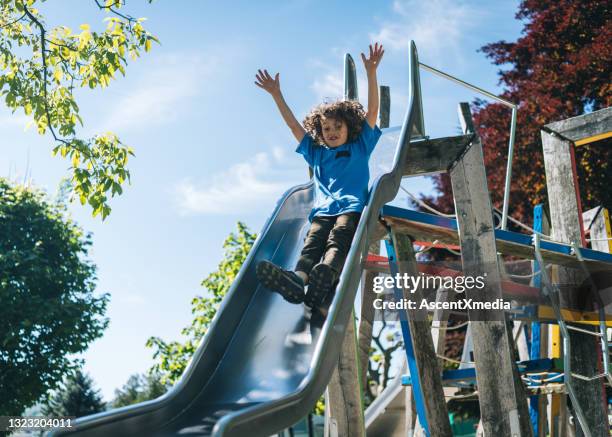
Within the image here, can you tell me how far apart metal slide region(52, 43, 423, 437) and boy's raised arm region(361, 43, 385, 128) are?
0.29 meters

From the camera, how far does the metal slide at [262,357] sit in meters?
Answer: 3.63

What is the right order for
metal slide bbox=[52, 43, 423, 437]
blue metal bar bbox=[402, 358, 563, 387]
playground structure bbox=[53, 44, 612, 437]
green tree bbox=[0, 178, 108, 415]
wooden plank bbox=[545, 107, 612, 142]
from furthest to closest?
green tree bbox=[0, 178, 108, 415] < wooden plank bbox=[545, 107, 612, 142] < blue metal bar bbox=[402, 358, 563, 387] < playground structure bbox=[53, 44, 612, 437] < metal slide bbox=[52, 43, 423, 437]

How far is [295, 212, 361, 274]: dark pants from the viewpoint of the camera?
4.84 meters

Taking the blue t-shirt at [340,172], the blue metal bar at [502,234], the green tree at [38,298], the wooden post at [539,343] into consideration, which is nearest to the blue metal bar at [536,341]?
the wooden post at [539,343]

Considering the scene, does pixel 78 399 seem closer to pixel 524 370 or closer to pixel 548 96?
pixel 548 96

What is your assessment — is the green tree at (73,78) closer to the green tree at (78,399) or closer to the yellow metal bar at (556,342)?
the yellow metal bar at (556,342)

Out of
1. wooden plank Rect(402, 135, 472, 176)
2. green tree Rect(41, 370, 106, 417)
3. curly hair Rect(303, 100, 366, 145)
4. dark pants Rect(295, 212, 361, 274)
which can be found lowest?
green tree Rect(41, 370, 106, 417)

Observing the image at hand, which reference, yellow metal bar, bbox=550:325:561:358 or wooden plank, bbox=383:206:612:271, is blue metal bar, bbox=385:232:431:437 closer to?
wooden plank, bbox=383:206:612:271

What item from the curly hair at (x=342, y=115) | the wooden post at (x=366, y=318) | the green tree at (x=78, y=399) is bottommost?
the green tree at (x=78, y=399)

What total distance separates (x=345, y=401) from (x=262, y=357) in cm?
128

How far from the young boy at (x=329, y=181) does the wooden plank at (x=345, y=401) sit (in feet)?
3.07

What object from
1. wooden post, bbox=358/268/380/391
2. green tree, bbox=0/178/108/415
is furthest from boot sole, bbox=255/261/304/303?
green tree, bbox=0/178/108/415

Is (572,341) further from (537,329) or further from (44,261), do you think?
(44,261)

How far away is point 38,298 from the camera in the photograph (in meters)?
16.5
